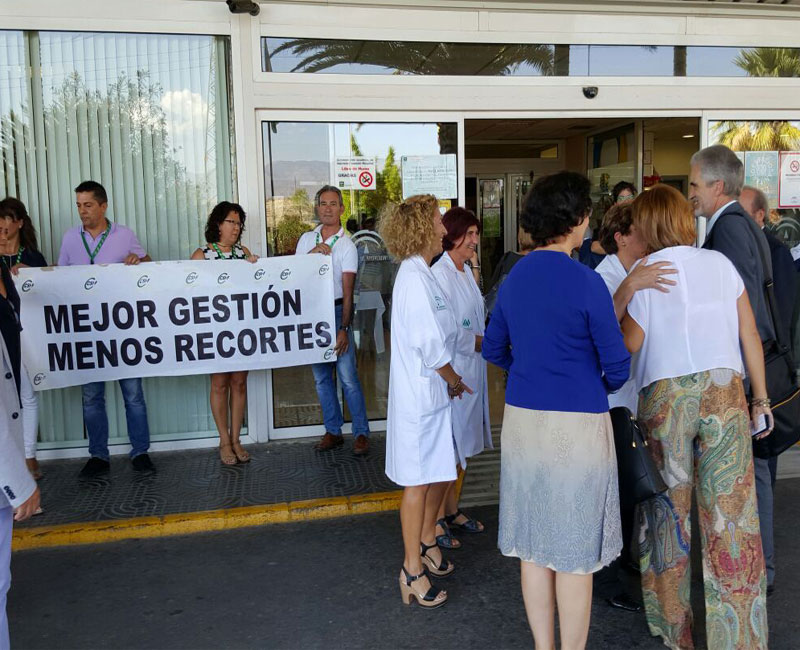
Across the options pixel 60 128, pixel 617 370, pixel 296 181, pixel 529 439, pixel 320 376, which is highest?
pixel 60 128

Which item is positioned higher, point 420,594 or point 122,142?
point 122,142

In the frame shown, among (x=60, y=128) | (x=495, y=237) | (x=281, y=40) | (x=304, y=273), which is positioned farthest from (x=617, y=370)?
(x=495, y=237)

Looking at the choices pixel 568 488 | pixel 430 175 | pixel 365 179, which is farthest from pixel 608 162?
pixel 568 488

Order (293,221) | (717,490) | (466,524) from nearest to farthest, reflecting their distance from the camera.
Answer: (717,490) → (466,524) → (293,221)

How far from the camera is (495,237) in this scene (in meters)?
14.1

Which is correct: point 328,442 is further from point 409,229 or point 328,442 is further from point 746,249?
point 746,249

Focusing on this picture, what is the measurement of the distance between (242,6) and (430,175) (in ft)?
7.14

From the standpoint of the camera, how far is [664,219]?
3248 mm

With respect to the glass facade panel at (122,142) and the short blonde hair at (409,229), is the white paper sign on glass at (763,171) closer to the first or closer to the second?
the short blonde hair at (409,229)

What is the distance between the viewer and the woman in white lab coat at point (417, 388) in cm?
376

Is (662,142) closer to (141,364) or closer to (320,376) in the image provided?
(320,376)

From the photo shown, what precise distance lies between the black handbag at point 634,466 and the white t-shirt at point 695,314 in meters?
0.29

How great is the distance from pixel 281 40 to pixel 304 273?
2044mm

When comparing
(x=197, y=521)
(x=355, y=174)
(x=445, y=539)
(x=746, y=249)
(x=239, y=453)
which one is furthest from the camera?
(x=355, y=174)
